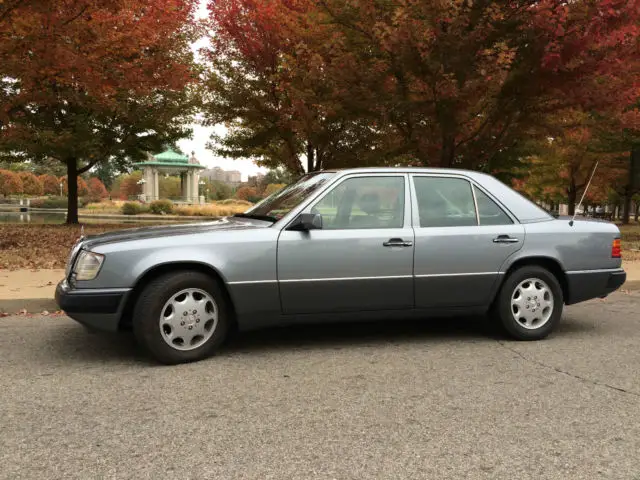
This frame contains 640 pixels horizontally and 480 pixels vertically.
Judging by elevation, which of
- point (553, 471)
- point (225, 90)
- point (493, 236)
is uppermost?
point (225, 90)

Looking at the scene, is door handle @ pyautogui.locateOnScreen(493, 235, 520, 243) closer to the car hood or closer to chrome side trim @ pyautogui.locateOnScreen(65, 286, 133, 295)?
the car hood

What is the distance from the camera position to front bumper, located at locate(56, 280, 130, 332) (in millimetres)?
4578

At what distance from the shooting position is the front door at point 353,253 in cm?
496

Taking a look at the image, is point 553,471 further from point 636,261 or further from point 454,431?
point 636,261

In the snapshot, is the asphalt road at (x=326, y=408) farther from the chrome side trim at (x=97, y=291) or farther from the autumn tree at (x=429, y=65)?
the autumn tree at (x=429, y=65)

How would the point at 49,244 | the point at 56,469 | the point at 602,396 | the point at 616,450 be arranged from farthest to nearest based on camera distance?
1. the point at 49,244
2. the point at 602,396
3. the point at 616,450
4. the point at 56,469

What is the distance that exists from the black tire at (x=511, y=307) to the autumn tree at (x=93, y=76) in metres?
8.43

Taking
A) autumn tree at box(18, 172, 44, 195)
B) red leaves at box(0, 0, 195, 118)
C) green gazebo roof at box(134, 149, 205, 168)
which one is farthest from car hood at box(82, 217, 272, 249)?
autumn tree at box(18, 172, 44, 195)

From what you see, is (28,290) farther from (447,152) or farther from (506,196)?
(447,152)

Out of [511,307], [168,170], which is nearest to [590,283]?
[511,307]

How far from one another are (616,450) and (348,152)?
1502 centimetres

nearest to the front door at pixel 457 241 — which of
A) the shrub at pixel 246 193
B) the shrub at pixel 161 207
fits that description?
the shrub at pixel 161 207

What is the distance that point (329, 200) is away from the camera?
5.23m

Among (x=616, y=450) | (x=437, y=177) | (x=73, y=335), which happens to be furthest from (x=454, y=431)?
(x=73, y=335)
